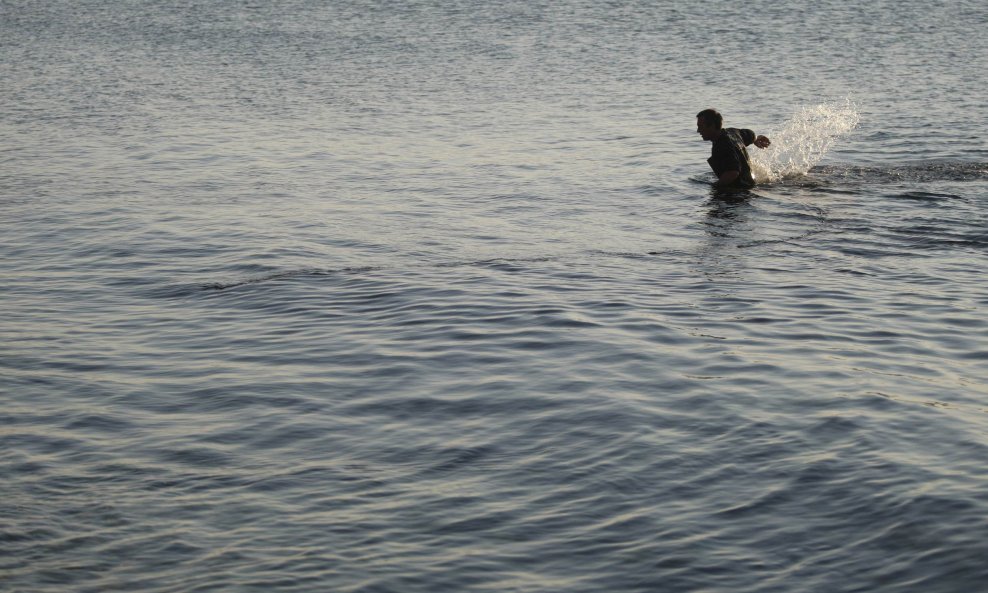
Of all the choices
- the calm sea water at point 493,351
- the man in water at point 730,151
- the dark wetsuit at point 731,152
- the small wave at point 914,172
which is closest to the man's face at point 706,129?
the man in water at point 730,151

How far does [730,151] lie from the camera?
17234mm

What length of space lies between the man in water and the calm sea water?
41 cm

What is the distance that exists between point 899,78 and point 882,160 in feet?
32.9

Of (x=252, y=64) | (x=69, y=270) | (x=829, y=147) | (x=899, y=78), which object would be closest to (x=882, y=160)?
(x=829, y=147)

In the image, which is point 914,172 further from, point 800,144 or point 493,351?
point 493,351

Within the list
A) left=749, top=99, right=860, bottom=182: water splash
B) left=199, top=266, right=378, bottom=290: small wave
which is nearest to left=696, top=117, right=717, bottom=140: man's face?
left=749, top=99, right=860, bottom=182: water splash

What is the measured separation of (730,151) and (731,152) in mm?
19

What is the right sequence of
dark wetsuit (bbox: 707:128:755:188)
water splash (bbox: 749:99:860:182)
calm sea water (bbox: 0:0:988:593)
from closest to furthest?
1. calm sea water (bbox: 0:0:988:593)
2. dark wetsuit (bbox: 707:128:755:188)
3. water splash (bbox: 749:99:860:182)

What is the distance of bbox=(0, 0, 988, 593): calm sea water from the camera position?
6.98m

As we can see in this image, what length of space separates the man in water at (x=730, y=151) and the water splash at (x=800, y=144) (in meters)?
0.49

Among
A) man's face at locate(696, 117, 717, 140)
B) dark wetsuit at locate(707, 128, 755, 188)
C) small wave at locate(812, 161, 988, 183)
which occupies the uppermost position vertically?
man's face at locate(696, 117, 717, 140)

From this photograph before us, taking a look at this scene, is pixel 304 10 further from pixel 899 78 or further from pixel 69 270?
pixel 69 270

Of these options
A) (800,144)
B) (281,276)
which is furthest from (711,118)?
(281,276)

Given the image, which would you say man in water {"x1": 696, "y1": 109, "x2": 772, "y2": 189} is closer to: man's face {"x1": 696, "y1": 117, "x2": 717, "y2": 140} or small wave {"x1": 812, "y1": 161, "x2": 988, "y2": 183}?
man's face {"x1": 696, "y1": 117, "x2": 717, "y2": 140}
